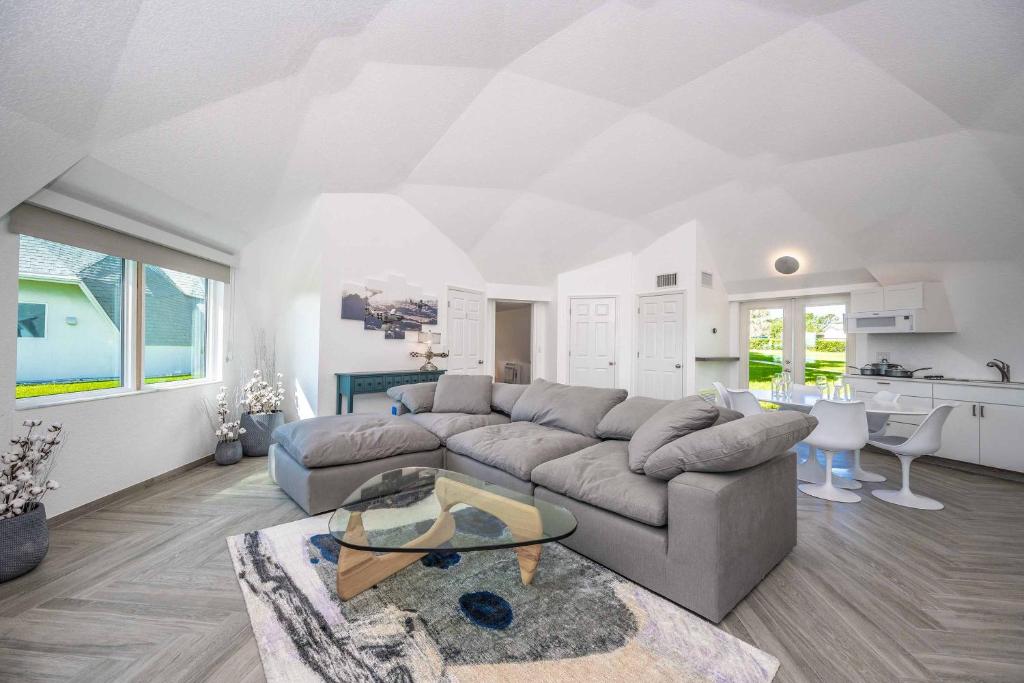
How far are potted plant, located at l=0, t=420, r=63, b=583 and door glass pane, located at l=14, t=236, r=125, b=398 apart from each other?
0.70 m

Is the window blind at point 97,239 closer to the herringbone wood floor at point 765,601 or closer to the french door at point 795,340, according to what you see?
the herringbone wood floor at point 765,601

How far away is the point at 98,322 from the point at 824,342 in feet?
25.1

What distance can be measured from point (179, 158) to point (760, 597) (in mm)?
4072

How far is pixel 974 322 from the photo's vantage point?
4.39 m

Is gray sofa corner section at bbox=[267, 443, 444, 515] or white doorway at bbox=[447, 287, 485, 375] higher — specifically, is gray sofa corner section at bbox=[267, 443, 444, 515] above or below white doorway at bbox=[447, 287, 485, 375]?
below

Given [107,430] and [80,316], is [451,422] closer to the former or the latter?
[107,430]

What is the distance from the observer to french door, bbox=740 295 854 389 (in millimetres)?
5473

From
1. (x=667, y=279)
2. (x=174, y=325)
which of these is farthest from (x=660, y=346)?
(x=174, y=325)

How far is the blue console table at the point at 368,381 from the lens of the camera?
4.52 metres

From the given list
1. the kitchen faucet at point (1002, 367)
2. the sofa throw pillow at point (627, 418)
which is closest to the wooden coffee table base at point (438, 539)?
the sofa throw pillow at point (627, 418)

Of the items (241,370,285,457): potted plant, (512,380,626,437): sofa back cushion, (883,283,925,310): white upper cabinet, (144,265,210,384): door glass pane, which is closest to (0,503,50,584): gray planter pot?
(144,265,210,384): door glass pane

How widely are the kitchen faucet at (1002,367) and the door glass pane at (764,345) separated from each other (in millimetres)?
2000

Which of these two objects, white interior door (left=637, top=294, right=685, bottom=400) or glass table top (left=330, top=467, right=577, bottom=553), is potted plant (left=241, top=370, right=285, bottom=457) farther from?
white interior door (left=637, top=294, right=685, bottom=400)

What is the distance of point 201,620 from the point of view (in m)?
1.67
